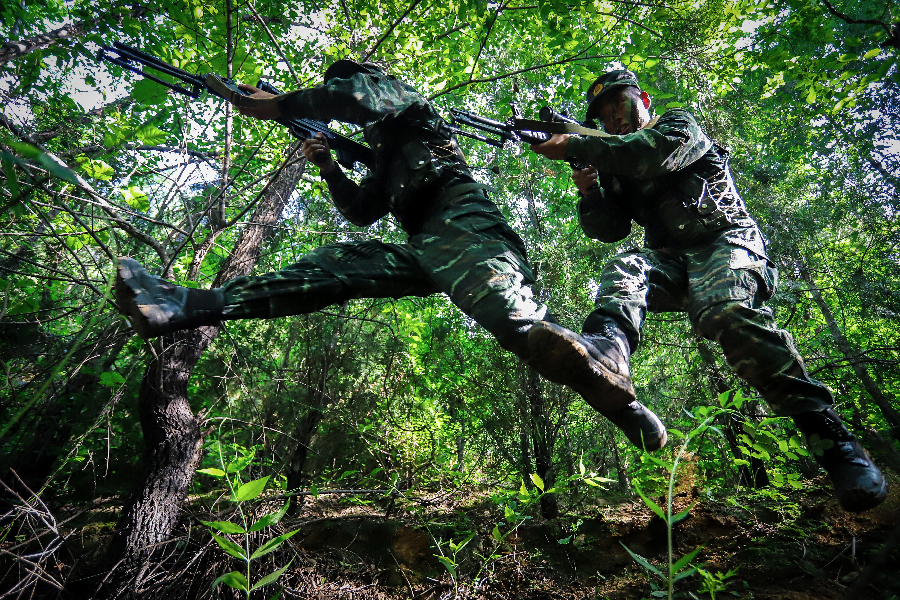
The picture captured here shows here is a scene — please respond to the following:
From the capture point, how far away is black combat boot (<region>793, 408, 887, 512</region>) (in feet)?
5.77

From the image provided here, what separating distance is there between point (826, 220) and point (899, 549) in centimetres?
737

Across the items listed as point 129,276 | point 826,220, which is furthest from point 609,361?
point 826,220

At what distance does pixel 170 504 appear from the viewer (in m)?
3.05

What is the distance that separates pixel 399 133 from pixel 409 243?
76 centimetres

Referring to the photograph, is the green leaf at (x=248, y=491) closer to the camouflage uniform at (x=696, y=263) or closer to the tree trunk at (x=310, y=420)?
the camouflage uniform at (x=696, y=263)

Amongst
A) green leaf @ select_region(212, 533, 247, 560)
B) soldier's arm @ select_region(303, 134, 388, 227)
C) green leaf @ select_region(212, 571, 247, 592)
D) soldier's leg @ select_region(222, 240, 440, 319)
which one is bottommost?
green leaf @ select_region(212, 571, 247, 592)

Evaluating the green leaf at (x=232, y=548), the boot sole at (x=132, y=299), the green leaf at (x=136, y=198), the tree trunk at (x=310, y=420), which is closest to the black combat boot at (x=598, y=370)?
the green leaf at (x=232, y=548)

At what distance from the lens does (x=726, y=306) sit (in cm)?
217

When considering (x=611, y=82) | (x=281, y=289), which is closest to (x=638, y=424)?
(x=281, y=289)

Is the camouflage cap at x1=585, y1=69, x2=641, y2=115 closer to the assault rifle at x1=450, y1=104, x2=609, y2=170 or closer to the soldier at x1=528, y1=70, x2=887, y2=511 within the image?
the soldier at x1=528, y1=70, x2=887, y2=511

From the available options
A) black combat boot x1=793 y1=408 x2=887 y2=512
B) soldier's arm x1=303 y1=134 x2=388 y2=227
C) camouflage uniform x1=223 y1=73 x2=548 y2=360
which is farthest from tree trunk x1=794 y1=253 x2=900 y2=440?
soldier's arm x1=303 y1=134 x2=388 y2=227

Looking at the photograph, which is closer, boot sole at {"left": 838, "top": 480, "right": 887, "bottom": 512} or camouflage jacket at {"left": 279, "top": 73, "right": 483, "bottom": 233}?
boot sole at {"left": 838, "top": 480, "right": 887, "bottom": 512}

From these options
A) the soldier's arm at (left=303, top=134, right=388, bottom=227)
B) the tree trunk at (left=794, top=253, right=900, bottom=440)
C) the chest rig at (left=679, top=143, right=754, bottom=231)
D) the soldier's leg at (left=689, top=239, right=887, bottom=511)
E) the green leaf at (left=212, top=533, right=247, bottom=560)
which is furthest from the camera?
the tree trunk at (left=794, top=253, right=900, bottom=440)

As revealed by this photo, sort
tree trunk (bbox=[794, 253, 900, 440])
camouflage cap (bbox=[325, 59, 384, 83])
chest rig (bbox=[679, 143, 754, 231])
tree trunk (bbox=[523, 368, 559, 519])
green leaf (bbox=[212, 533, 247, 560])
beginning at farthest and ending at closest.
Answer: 1. tree trunk (bbox=[523, 368, 559, 519])
2. tree trunk (bbox=[794, 253, 900, 440])
3. camouflage cap (bbox=[325, 59, 384, 83])
4. chest rig (bbox=[679, 143, 754, 231])
5. green leaf (bbox=[212, 533, 247, 560])
